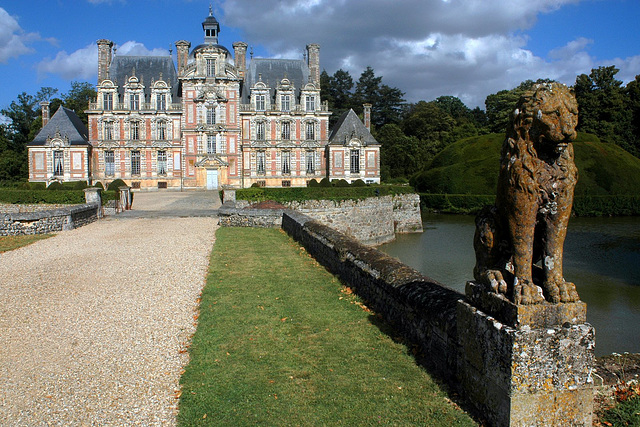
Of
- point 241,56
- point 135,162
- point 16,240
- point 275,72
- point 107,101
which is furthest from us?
point 275,72

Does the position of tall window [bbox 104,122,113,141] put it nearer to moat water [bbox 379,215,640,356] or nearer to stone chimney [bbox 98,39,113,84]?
stone chimney [bbox 98,39,113,84]

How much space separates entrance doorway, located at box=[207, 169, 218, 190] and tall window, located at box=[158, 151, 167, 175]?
3.82 meters

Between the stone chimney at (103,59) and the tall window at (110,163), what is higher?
the stone chimney at (103,59)

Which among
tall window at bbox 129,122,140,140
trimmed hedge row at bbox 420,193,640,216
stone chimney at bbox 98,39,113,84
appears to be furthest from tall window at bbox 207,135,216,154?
trimmed hedge row at bbox 420,193,640,216

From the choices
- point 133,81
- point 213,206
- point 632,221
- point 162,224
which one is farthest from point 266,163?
point 632,221

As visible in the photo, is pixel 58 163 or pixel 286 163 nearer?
pixel 58 163

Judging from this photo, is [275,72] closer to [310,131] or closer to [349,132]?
[310,131]

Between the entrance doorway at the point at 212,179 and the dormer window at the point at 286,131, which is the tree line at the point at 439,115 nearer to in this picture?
the dormer window at the point at 286,131

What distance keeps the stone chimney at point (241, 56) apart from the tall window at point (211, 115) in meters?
4.22

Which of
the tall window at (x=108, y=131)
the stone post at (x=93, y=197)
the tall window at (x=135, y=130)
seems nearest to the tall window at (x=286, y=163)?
the tall window at (x=135, y=130)

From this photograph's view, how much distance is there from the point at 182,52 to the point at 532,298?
42.1 m

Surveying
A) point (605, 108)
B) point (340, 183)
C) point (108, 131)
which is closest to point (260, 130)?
point (340, 183)

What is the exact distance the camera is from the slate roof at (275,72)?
136ft

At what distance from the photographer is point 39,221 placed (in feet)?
51.3
